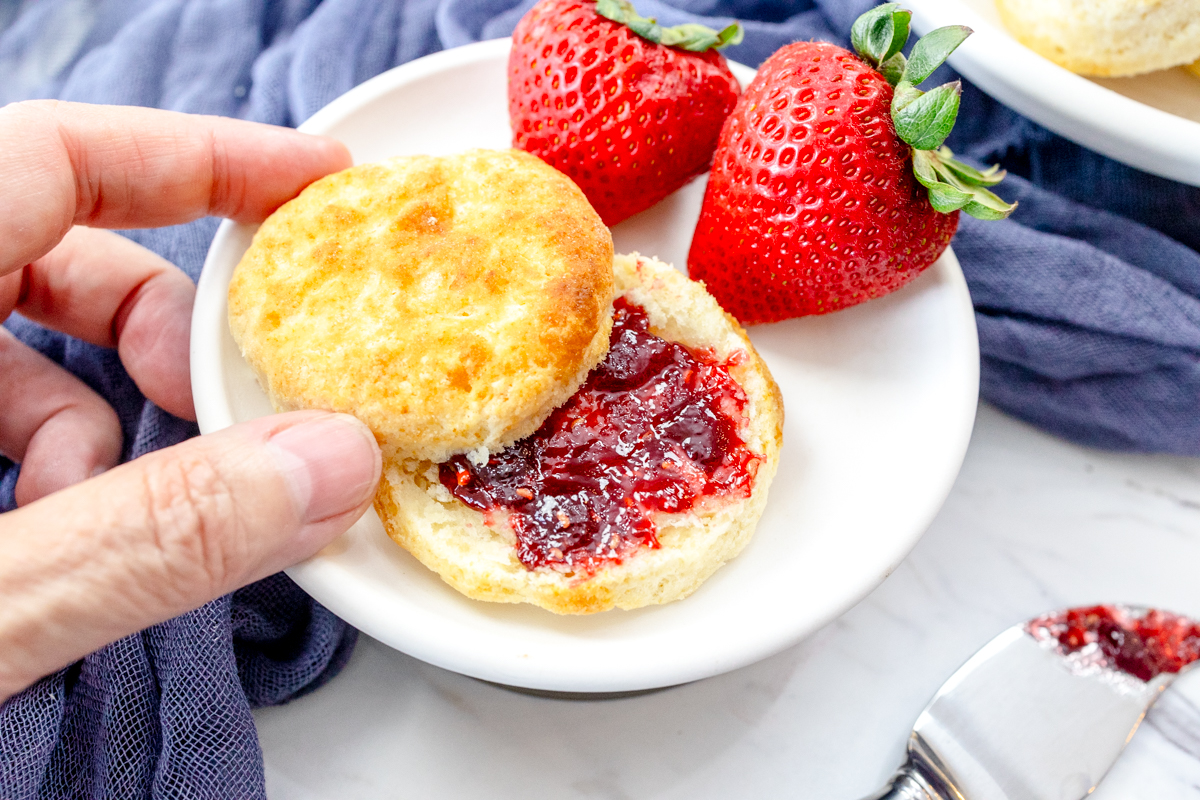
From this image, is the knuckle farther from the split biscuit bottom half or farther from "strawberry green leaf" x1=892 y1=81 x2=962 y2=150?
"strawberry green leaf" x1=892 y1=81 x2=962 y2=150

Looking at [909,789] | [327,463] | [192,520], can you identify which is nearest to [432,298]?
[327,463]

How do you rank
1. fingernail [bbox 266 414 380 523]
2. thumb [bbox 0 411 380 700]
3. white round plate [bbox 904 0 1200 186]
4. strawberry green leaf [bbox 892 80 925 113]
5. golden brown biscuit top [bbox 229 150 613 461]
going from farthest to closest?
white round plate [bbox 904 0 1200 186]
strawberry green leaf [bbox 892 80 925 113]
golden brown biscuit top [bbox 229 150 613 461]
fingernail [bbox 266 414 380 523]
thumb [bbox 0 411 380 700]

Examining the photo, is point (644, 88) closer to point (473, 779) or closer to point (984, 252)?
point (984, 252)

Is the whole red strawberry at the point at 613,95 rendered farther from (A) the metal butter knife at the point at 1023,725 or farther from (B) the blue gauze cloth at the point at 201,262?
(A) the metal butter knife at the point at 1023,725

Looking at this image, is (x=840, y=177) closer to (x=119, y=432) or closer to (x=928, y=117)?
(x=928, y=117)

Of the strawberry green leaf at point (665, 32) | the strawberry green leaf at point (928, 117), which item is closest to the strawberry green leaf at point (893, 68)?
the strawberry green leaf at point (928, 117)

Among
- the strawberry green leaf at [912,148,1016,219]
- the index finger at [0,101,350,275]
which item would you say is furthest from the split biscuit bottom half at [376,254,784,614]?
the index finger at [0,101,350,275]
